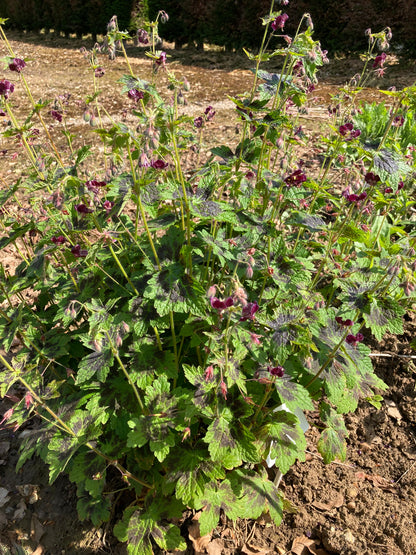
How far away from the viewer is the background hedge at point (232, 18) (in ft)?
30.3

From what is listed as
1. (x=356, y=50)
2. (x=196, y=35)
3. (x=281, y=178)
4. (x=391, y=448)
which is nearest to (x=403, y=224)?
(x=391, y=448)

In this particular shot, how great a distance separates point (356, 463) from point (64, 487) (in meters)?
1.97

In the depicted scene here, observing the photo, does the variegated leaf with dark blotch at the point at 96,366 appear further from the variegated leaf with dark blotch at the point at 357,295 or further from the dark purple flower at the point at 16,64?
the dark purple flower at the point at 16,64

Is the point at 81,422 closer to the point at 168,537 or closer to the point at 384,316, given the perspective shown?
the point at 168,537

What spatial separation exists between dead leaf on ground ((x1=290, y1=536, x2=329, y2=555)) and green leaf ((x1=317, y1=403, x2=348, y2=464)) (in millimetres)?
518

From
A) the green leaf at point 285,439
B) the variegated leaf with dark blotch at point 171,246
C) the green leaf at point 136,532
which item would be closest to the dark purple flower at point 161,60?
the variegated leaf with dark blotch at point 171,246

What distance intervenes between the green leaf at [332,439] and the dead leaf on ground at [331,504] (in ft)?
1.41

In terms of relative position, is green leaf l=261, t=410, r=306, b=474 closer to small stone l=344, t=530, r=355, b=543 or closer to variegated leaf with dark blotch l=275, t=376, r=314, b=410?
variegated leaf with dark blotch l=275, t=376, r=314, b=410

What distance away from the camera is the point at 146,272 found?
88.4 inches

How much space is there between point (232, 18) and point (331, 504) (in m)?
12.2

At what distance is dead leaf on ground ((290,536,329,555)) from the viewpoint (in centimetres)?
241

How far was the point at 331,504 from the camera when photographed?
2604 mm

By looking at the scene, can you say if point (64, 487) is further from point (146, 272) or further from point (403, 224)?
point (403, 224)

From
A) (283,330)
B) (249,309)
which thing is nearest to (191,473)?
(283,330)
